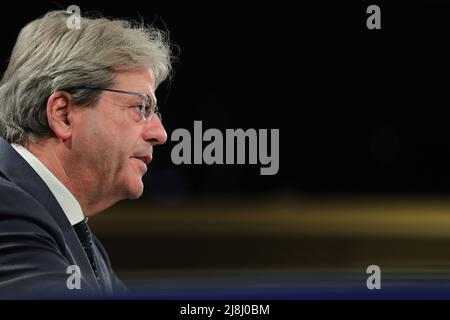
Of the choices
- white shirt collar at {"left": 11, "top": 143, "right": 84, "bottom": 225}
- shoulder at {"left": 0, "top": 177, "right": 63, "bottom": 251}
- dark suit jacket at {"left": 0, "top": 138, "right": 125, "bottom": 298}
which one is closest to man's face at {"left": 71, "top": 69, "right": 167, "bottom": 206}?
white shirt collar at {"left": 11, "top": 143, "right": 84, "bottom": 225}

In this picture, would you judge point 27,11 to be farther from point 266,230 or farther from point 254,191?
point 266,230

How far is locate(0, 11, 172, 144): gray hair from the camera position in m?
1.67

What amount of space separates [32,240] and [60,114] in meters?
0.43

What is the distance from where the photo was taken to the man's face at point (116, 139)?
1723mm

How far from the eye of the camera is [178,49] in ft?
6.61

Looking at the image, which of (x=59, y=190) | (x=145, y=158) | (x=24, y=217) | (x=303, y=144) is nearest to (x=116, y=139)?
(x=145, y=158)

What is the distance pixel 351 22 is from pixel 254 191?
2.14 ft

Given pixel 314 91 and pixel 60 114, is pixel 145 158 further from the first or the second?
pixel 314 91

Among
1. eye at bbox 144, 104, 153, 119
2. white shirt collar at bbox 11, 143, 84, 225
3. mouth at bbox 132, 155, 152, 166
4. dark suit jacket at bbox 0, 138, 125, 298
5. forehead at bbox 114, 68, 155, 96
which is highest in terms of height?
forehead at bbox 114, 68, 155, 96

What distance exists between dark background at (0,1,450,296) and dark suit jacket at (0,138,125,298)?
18.8 inches

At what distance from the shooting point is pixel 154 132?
5.88ft

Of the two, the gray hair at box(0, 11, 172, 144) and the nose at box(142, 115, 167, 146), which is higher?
the gray hair at box(0, 11, 172, 144)

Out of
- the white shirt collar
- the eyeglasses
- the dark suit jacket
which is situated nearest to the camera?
the dark suit jacket

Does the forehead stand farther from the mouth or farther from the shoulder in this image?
the shoulder
